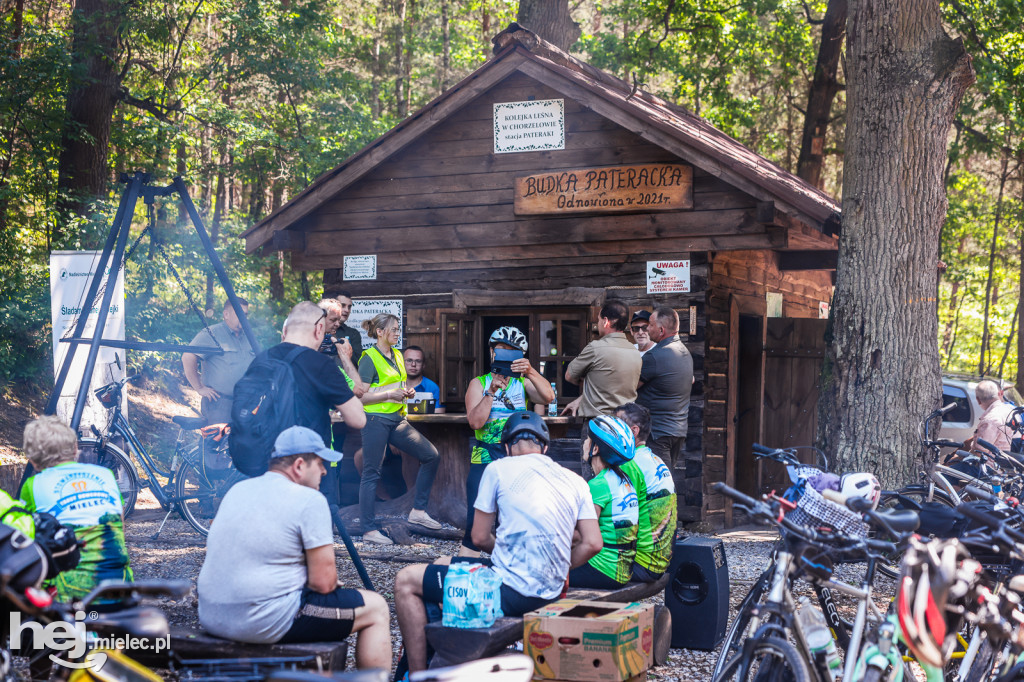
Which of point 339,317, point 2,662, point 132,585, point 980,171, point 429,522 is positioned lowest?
point 429,522

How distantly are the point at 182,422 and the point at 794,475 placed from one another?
6.18m

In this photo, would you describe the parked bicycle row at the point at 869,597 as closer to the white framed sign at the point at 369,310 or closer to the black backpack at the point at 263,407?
the black backpack at the point at 263,407

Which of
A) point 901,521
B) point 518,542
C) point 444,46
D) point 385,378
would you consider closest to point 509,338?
point 385,378

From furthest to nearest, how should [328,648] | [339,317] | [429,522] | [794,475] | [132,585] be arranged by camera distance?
[429,522] → [339,317] → [794,475] → [328,648] → [132,585]

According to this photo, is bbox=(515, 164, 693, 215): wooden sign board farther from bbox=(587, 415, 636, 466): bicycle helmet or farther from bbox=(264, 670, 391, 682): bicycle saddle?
bbox=(264, 670, 391, 682): bicycle saddle

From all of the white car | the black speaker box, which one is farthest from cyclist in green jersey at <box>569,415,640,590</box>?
the white car

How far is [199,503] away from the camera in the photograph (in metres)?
8.67

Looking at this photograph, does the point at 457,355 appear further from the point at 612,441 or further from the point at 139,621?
the point at 139,621

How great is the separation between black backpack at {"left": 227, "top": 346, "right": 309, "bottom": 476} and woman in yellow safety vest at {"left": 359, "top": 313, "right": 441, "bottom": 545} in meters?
2.59

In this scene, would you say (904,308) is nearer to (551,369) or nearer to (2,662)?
(551,369)

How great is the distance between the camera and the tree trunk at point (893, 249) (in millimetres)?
7500

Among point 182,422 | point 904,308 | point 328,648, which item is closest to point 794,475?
point 328,648

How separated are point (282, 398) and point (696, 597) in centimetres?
276

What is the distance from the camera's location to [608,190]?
964cm
